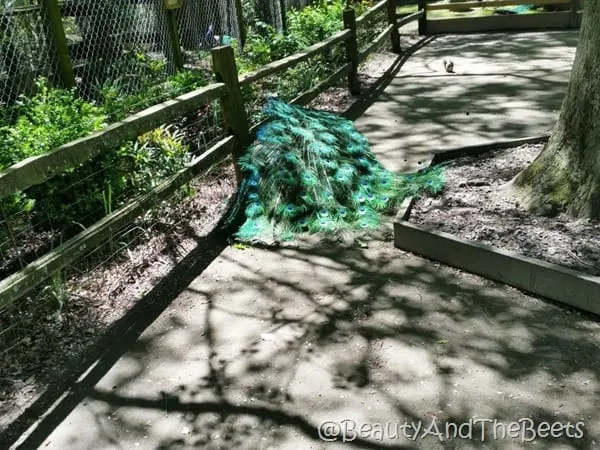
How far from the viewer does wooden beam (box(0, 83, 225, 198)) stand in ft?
10.6

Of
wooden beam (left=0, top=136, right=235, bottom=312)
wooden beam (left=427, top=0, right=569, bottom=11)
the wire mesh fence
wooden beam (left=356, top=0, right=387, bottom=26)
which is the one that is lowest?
wooden beam (left=0, top=136, right=235, bottom=312)

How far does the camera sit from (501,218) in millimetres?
4277

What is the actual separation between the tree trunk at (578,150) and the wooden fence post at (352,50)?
4849mm

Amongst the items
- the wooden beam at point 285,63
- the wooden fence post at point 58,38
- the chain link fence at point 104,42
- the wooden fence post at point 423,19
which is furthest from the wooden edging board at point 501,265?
the wooden fence post at point 423,19

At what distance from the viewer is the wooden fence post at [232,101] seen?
16.8 feet

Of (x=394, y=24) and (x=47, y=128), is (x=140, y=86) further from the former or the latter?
(x=394, y=24)

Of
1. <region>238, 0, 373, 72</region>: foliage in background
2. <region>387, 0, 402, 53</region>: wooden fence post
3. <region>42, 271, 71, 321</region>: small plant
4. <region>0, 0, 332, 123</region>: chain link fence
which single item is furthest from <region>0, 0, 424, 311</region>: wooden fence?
<region>387, 0, 402, 53</region>: wooden fence post

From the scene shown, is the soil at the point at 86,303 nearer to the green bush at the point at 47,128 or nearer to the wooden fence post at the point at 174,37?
the green bush at the point at 47,128

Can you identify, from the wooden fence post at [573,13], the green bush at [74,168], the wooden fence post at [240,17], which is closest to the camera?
the green bush at [74,168]

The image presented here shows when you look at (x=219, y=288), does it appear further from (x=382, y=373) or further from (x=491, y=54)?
(x=491, y=54)

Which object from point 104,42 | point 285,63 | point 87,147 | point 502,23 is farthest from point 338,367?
point 502,23

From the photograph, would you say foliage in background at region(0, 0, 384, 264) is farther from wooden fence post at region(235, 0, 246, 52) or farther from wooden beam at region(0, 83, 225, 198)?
wooden fence post at region(235, 0, 246, 52)

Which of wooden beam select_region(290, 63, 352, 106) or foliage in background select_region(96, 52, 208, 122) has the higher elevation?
foliage in background select_region(96, 52, 208, 122)

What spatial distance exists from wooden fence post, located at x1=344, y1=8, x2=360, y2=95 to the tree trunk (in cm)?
485
